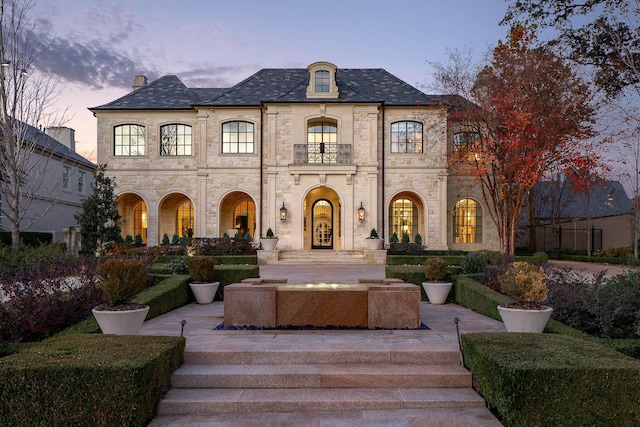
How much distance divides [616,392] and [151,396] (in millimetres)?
4438

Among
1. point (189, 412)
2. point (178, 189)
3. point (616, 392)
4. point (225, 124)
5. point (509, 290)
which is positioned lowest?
point (189, 412)

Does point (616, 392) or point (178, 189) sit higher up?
point (178, 189)

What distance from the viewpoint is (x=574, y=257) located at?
75.0ft

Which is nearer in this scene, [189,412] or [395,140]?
[189,412]

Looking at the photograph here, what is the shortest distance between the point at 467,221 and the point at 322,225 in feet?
26.8

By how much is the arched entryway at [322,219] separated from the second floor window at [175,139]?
734 centimetres

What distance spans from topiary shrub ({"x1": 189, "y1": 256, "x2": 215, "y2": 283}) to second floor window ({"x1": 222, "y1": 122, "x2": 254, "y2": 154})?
45.5ft

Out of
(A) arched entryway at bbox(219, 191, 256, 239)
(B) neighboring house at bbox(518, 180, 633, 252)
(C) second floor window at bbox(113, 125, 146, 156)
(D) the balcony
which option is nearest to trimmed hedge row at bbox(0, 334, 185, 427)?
(D) the balcony

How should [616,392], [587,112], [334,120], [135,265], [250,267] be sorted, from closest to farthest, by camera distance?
[616,392]
[135,265]
[250,267]
[587,112]
[334,120]

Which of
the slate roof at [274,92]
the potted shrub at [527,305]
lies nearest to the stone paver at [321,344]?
the potted shrub at [527,305]

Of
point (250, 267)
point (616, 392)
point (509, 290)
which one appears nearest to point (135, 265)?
point (250, 267)

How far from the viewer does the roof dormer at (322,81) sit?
22.4 m

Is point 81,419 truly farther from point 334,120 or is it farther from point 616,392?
point 334,120

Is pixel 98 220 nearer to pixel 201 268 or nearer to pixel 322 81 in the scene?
pixel 201 268
